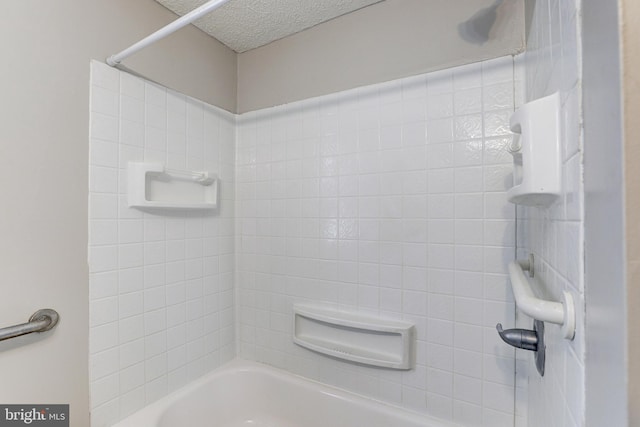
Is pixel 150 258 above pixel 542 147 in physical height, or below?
below

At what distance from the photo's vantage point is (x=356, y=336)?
4.44 feet

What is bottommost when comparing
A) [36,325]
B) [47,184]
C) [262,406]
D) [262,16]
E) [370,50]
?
[262,406]

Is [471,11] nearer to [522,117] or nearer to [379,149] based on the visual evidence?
[379,149]

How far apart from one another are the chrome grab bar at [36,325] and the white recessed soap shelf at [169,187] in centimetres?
44

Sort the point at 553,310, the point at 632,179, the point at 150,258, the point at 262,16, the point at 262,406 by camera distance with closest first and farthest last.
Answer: the point at 632,179, the point at 553,310, the point at 150,258, the point at 262,16, the point at 262,406

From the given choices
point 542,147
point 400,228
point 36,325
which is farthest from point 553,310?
point 36,325

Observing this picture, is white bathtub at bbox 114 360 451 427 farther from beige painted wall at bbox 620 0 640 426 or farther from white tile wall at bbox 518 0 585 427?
beige painted wall at bbox 620 0 640 426

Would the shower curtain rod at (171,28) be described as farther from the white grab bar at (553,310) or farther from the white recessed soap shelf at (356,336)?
the white recessed soap shelf at (356,336)

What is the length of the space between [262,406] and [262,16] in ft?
6.32

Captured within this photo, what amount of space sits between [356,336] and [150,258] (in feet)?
3.17

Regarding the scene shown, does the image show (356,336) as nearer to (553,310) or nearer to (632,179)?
(553,310)

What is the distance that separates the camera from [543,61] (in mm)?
702

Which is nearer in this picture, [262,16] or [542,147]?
[542,147]

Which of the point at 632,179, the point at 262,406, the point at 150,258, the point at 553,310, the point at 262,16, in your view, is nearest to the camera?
the point at 632,179
